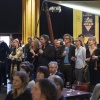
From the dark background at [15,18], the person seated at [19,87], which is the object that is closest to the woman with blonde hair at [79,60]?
the person seated at [19,87]

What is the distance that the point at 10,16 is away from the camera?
14430 millimetres

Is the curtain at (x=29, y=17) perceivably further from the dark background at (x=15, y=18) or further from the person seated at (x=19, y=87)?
the person seated at (x=19, y=87)

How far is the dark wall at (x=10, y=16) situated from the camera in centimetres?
1441

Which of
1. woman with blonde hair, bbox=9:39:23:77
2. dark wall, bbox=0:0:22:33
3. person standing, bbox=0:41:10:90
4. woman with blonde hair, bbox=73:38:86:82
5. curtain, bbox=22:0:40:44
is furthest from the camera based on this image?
dark wall, bbox=0:0:22:33

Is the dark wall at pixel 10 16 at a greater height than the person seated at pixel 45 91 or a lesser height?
greater

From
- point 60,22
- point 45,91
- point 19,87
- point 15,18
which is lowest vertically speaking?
point 19,87

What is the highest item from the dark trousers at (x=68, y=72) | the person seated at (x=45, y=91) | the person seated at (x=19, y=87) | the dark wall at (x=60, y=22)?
the dark wall at (x=60, y=22)

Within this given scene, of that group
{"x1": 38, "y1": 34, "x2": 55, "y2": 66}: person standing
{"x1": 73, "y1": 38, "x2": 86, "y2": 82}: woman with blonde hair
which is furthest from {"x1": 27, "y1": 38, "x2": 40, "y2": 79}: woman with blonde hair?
{"x1": 73, "y1": 38, "x2": 86, "y2": 82}: woman with blonde hair

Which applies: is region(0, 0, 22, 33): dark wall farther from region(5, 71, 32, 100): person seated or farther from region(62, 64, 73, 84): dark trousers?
region(5, 71, 32, 100): person seated

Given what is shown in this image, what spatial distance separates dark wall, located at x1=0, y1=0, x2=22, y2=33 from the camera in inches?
567

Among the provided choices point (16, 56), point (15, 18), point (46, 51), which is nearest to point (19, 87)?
point (46, 51)

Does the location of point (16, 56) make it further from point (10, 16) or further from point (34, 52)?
→ point (10, 16)

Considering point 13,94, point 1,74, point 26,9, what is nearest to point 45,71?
point 13,94

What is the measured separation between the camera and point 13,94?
3639 mm
